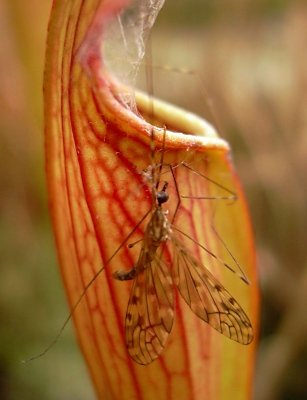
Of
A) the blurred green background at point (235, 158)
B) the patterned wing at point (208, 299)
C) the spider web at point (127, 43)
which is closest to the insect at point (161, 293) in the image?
the patterned wing at point (208, 299)

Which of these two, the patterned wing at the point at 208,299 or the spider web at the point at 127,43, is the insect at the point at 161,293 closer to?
the patterned wing at the point at 208,299

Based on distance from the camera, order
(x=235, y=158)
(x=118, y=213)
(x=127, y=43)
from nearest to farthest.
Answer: (x=118, y=213)
(x=127, y=43)
(x=235, y=158)

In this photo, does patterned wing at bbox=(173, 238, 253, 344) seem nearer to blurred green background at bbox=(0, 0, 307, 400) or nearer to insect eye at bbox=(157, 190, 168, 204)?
insect eye at bbox=(157, 190, 168, 204)

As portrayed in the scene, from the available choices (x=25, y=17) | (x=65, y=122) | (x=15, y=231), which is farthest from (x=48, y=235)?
(x=65, y=122)

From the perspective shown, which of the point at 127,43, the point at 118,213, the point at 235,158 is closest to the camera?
the point at 118,213

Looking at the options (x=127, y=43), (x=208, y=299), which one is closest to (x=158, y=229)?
(x=208, y=299)

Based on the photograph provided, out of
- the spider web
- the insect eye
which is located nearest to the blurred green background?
the spider web

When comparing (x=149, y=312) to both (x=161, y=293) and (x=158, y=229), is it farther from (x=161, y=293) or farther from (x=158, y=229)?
(x=158, y=229)
